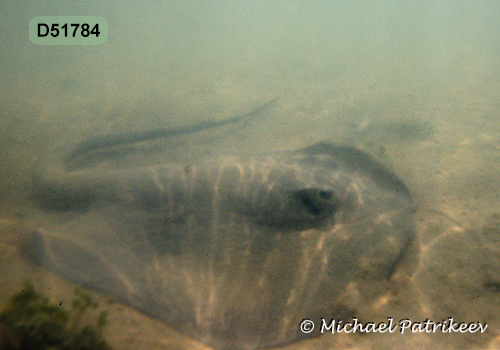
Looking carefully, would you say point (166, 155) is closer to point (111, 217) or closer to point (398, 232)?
point (111, 217)

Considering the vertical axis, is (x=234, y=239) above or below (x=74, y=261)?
above

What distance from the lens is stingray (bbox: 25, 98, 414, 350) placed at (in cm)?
253

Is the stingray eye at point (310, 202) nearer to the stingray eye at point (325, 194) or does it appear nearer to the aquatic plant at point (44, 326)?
the stingray eye at point (325, 194)

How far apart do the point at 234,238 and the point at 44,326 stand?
6.37 feet

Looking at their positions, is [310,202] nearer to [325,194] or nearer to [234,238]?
[325,194]

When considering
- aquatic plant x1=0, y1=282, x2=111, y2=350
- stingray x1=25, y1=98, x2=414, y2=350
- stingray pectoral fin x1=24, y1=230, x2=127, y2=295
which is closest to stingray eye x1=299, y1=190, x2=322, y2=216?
stingray x1=25, y1=98, x2=414, y2=350

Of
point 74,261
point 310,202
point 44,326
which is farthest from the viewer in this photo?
point 310,202

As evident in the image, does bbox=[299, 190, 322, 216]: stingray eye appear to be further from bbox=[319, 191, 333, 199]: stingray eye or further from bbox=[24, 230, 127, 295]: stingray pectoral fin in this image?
bbox=[24, 230, 127, 295]: stingray pectoral fin

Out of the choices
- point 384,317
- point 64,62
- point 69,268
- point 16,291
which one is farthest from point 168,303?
A: point 64,62

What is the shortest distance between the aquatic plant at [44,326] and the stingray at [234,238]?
1.09 ft

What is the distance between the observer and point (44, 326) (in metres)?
2.33

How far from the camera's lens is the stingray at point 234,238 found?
253 centimetres

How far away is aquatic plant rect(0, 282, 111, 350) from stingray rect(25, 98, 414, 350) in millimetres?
332

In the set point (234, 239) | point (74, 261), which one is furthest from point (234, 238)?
point (74, 261)
